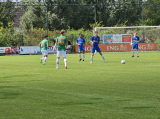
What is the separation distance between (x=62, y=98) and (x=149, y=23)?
56.9 metres

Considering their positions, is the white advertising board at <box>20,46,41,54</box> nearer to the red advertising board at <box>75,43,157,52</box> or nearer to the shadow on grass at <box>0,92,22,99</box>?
the red advertising board at <box>75,43,157,52</box>

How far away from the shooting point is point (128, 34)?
1753 inches

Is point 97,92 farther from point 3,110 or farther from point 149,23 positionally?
point 149,23

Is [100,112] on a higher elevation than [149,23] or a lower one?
lower

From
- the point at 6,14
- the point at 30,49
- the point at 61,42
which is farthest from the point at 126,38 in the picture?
the point at 61,42

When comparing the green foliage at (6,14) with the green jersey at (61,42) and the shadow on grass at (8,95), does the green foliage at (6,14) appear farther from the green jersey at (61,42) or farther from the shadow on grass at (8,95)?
the shadow on grass at (8,95)

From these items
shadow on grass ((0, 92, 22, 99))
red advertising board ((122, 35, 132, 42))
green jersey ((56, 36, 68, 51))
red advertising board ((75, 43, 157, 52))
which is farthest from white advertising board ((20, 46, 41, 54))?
shadow on grass ((0, 92, 22, 99))

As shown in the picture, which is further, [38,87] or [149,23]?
[149,23]

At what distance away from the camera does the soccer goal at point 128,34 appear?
44188mm

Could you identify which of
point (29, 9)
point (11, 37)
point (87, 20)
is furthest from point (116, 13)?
point (11, 37)

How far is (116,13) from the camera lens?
187 ft

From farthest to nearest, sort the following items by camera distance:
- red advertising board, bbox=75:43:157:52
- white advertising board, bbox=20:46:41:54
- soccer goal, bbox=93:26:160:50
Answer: soccer goal, bbox=93:26:160:50
red advertising board, bbox=75:43:157:52
white advertising board, bbox=20:46:41:54

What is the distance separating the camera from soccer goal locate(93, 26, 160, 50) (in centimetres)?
4419

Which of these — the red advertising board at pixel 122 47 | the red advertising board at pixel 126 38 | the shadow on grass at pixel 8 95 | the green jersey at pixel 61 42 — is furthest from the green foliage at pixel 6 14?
the shadow on grass at pixel 8 95
